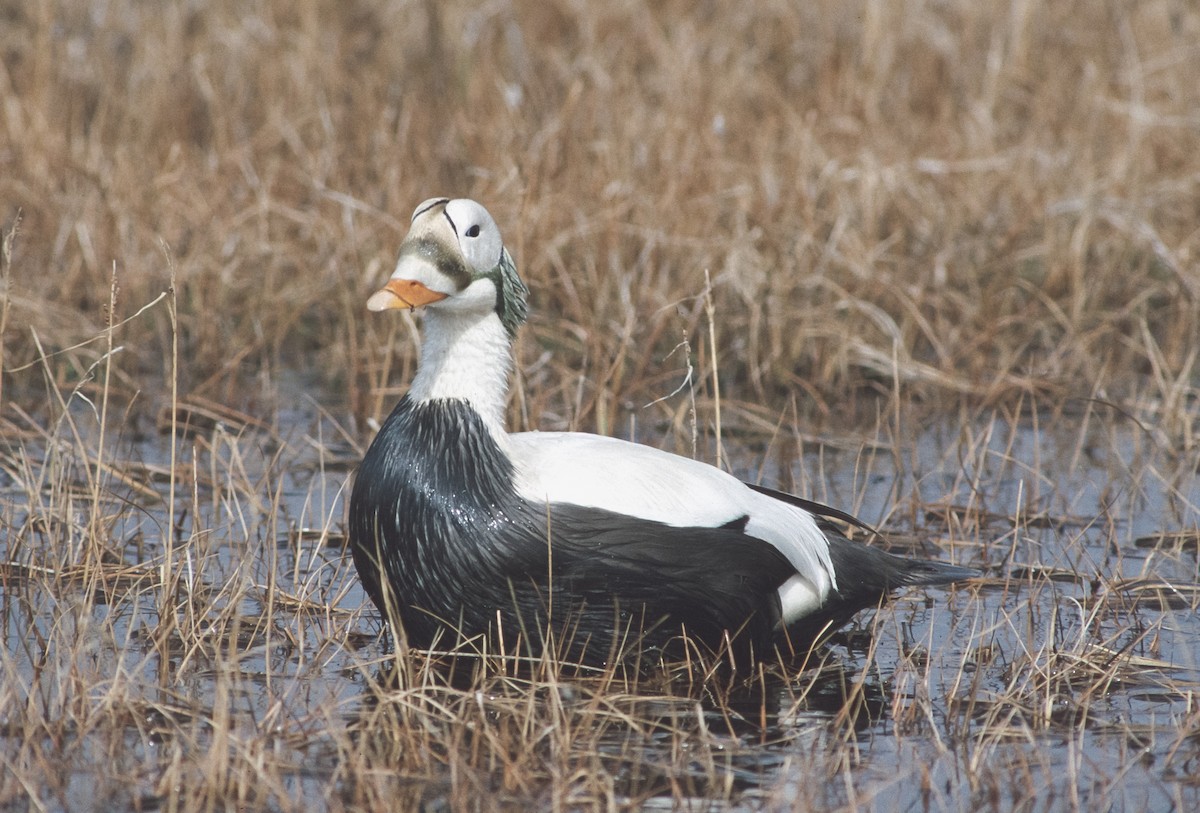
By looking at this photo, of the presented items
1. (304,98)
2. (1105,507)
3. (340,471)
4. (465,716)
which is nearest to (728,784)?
(465,716)

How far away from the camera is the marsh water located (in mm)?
3639

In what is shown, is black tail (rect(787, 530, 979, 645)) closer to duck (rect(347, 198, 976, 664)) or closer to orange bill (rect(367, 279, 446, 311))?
duck (rect(347, 198, 976, 664))

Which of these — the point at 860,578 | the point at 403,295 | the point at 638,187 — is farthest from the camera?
the point at 638,187

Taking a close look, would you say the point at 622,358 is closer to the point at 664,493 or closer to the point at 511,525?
the point at 664,493

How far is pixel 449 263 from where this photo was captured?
168 inches

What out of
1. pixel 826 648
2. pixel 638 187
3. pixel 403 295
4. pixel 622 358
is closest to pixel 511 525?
pixel 403 295

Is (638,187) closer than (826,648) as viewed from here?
No

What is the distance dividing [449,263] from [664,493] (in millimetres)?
777

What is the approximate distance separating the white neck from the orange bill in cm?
21

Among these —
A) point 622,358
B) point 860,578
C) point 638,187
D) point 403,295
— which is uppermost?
point 638,187

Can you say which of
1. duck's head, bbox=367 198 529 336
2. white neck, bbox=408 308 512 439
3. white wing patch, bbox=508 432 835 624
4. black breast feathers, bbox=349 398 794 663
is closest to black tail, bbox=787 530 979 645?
white wing patch, bbox=508 432 835 624


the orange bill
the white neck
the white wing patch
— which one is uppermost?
the orange bill

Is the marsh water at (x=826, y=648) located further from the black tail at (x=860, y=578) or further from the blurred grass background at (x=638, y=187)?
the blurred grass background at (x=638, y=187)

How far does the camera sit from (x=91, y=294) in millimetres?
7070
